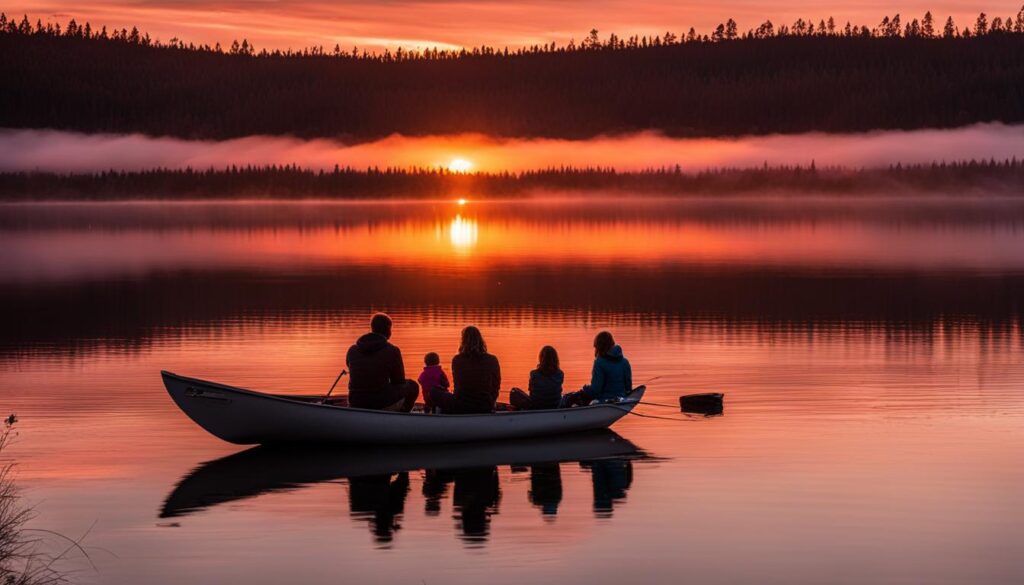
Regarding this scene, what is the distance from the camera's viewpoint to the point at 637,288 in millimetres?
71562

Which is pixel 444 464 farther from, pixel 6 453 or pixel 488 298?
pixel 488 298

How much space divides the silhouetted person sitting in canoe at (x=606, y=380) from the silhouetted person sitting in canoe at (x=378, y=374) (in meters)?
3.64

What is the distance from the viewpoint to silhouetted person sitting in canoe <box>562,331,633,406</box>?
99.2ft

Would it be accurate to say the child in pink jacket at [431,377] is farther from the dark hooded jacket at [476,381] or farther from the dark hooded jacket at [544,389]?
the dark hooded jacket at [544,389]

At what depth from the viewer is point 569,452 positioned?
2798 cm

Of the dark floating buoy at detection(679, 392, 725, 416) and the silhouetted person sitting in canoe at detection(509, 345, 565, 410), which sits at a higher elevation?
the silhouetted person sitting in canoe at detection(509, 345, 565, 410)

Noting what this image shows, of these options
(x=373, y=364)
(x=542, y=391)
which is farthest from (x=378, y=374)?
(x=542, y=391)

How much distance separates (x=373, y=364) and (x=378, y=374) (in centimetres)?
22

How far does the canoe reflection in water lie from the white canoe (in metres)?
0.23

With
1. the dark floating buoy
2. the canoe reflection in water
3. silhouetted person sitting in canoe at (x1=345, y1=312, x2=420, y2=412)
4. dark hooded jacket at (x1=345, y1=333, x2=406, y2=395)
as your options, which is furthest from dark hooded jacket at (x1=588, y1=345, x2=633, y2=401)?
dark hooded jacket at (x1=345, y1=333, x2=406, y2=395)

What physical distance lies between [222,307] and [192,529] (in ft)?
131

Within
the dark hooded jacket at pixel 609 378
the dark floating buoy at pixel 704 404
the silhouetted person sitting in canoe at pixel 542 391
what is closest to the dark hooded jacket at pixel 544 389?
the silhouetted person sitting in canoe at pixel 542 391

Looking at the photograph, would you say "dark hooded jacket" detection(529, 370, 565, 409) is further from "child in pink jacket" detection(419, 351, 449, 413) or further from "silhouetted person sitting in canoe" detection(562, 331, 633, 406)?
"child in pink jacket" detection(419, 351, 449, 413)

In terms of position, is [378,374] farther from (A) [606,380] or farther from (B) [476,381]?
(A) [606,380]
